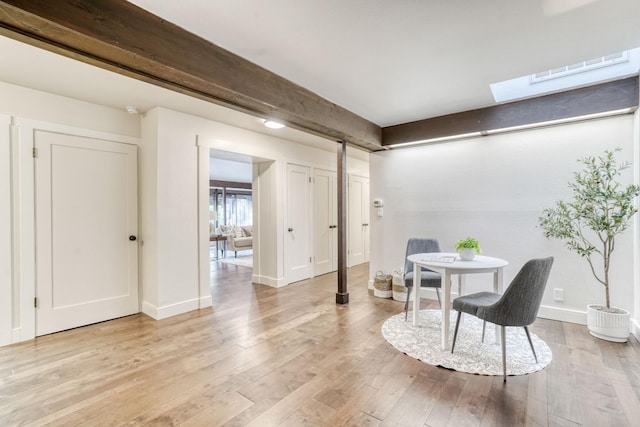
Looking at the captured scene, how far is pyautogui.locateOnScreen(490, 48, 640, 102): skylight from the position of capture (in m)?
2.77

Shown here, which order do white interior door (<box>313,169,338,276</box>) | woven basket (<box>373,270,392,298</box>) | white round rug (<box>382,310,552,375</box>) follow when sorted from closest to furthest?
1. white round rug (<box>382,310,552,375</box>)
2. woven basket (<box>373,270,392,298</box>)
3. white interior door (<box>313,169,338,276</box>)

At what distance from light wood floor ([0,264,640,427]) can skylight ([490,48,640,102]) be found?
248cm

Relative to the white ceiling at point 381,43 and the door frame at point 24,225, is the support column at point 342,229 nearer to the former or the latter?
the white ceiling at point 381,43

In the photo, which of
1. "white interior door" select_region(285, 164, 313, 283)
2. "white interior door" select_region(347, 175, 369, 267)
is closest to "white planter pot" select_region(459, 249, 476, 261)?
"white interior door" select_region(285, 164, 313, 283)

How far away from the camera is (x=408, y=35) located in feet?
6.80

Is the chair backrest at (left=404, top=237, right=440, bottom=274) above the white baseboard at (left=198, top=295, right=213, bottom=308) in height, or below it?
above

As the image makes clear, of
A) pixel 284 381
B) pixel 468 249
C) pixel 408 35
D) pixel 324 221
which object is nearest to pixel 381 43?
pixel 408 35

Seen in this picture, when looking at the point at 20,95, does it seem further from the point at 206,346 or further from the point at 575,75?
the point at 575,75

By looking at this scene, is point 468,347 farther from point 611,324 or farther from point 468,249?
point 611,324

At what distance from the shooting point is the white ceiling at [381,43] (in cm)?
180

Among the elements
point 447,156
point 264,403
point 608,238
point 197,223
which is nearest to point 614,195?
point 608,238

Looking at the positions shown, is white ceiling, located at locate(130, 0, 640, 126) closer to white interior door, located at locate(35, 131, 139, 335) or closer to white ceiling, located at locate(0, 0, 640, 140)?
white ceiling, located at locate(0, 0, 640, 140)

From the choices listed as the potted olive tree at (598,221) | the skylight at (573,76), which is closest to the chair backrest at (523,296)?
the potted olive tree at (598,221)

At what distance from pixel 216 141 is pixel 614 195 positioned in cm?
429
